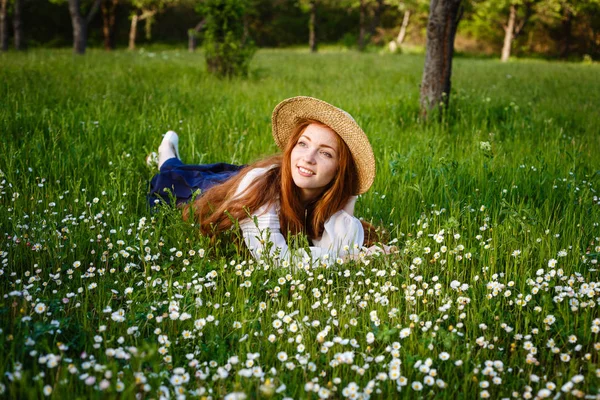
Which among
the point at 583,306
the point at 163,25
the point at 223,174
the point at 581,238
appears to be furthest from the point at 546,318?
the point at 163,25

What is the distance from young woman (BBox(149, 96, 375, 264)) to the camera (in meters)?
3.49

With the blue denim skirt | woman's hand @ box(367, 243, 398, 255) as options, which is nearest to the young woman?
woman's hand @ box(367, 243, 398, 255)

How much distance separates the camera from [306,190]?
3.72 m

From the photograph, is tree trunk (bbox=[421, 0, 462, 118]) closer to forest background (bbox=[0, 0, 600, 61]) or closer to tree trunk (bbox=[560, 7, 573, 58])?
forest background (bbox=[0, 0, 600, 61])

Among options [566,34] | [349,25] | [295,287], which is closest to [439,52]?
[295,287]

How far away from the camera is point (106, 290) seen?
2953 mm

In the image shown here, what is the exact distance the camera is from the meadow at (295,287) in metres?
2.18

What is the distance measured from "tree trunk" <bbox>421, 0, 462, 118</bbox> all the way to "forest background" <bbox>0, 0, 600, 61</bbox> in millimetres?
26122

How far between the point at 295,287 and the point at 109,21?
3629cm

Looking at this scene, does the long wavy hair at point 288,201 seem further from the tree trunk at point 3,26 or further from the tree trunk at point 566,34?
the tree trunk at point 566,34

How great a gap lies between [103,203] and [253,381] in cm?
243

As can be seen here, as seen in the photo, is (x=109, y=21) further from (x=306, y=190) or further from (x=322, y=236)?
(x=322, y=236)

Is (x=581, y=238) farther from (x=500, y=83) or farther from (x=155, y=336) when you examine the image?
(x=500, y=83)

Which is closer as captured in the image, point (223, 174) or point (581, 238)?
point (581, 238)
